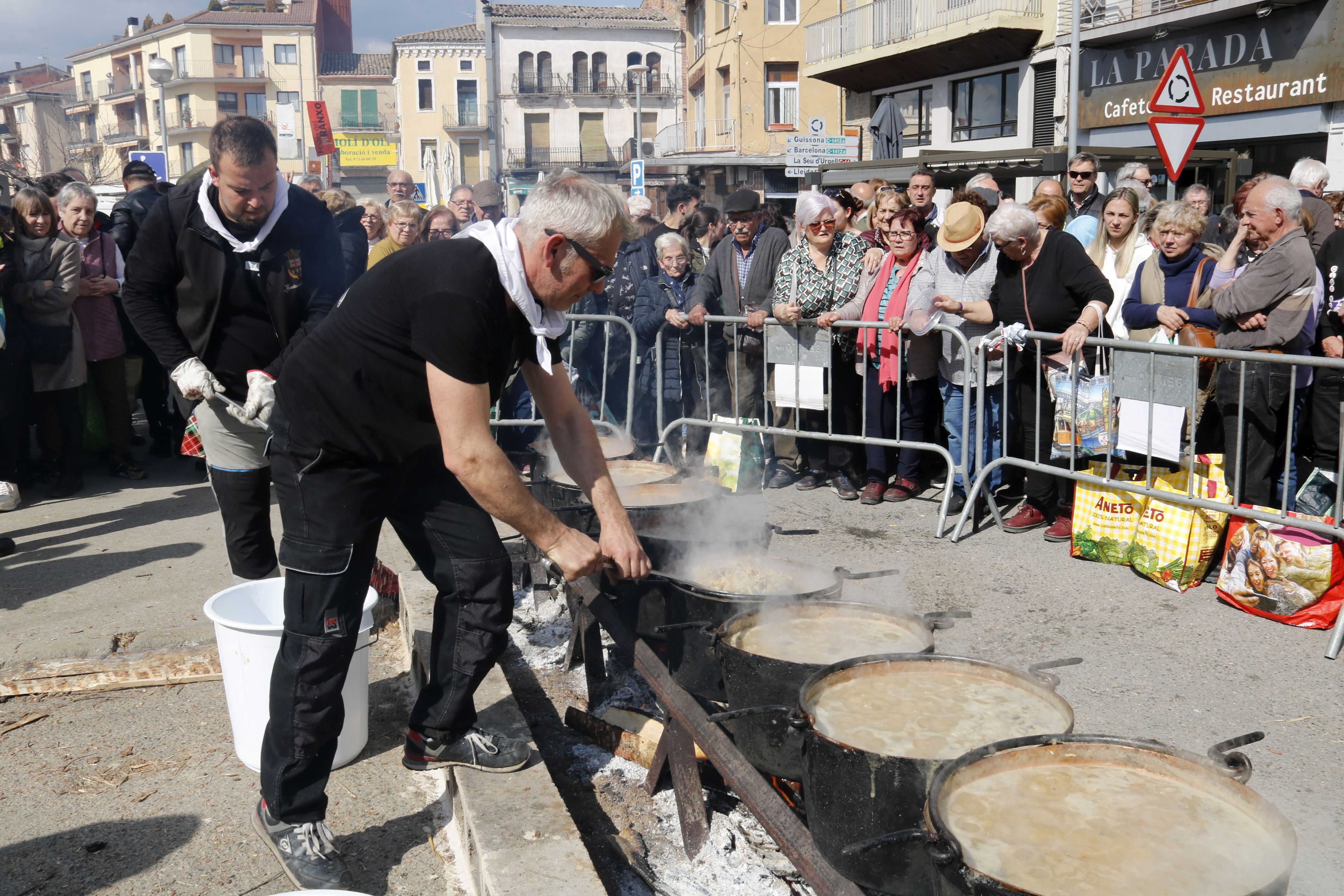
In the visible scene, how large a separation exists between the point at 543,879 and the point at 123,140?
269ft

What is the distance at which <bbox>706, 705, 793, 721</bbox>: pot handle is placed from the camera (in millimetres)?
2754

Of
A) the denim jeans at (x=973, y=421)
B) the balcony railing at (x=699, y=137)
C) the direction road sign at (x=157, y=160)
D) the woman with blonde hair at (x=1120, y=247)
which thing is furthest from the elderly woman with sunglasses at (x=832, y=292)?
the balcony railing at (x=699, y=137)

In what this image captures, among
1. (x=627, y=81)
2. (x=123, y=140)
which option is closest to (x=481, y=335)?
(x=627, y=81)

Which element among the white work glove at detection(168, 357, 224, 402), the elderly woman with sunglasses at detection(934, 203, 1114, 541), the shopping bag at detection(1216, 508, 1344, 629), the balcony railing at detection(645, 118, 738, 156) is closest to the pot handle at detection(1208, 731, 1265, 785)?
the shopping bag at detection(1216, 508, 1344, 629)

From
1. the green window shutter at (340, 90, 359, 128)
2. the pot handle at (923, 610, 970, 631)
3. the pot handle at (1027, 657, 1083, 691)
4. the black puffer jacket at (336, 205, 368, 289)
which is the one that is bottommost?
the pot handle at (923, 610, 970, 631)

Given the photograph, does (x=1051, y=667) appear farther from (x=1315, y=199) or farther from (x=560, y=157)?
(x=560, y=157)

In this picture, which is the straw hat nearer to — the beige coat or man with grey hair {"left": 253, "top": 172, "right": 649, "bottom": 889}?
man with grey hair {"left": 253, "top": 172, "right": 649, "bottom": 889}

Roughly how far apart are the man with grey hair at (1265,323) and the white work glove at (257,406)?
470 centimetres

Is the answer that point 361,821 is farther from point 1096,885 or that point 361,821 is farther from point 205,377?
point 1096,885

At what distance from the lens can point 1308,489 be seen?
211 inches

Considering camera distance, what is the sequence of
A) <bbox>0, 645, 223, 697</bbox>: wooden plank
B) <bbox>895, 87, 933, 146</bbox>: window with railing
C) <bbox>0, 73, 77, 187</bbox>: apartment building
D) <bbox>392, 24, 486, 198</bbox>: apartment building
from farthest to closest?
<bbox>0, 73, 77, 187</bbox>: apartment building < <bbox>392, 24, 486, 198</bbox>: apartment building < <bbox>895, 87, 933, 146</bbox>: window with railing < <bbox>0, 645, 223, 697</bbox>: wooden plank

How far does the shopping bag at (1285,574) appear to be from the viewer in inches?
188

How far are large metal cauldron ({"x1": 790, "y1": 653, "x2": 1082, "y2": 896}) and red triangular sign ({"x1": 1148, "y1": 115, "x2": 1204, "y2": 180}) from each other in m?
7.77

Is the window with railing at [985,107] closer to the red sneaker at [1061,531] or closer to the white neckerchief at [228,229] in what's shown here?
the red sneaker at [1061,531]
